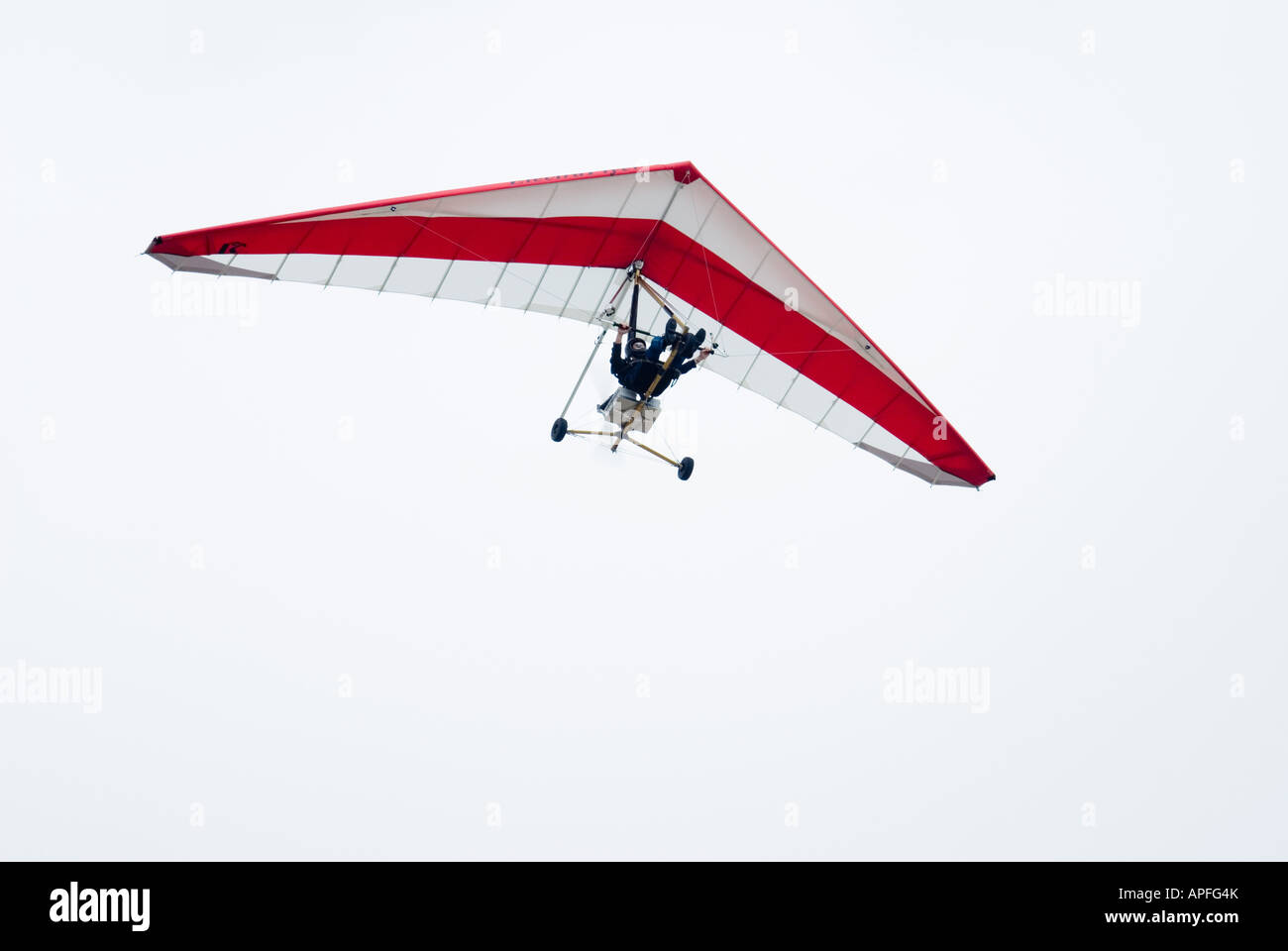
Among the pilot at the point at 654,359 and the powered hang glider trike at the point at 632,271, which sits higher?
the powered hang glider trike at the point at 632,271

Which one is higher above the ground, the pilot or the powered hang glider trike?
the powered hang glider trike

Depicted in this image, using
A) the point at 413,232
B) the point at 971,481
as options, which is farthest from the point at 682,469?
the point at 971,481

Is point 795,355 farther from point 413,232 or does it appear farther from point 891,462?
point 413,232

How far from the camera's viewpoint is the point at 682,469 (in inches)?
556

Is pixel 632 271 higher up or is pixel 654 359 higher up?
pixel 632 271

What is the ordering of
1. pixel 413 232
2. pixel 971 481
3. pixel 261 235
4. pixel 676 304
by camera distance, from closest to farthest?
pixel 261 235 < pixel 413 232 < pixel 676 304 < pixel 971 481

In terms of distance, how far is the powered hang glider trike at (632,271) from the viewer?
13305 millimetres

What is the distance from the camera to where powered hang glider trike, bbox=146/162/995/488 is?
1330 cm

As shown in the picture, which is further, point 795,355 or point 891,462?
point 891,462

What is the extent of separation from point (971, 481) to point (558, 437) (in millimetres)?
6123

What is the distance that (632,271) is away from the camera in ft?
49.8

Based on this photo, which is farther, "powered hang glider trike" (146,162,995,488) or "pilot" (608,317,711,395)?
"pilot" (608,317,711,395)

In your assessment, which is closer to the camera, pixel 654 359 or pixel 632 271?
pixel 654 359

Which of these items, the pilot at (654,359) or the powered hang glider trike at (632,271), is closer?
the powered hang glider trike at (632,271)
